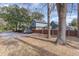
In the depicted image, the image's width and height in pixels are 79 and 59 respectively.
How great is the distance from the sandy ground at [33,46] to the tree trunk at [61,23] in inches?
2.0

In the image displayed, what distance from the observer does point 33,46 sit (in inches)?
76.4

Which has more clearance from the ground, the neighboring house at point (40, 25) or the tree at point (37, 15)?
the tree at point (37, 15)

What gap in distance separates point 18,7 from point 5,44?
39cm

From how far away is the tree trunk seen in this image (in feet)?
6.28

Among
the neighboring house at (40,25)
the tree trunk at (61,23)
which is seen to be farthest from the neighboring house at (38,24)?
the tree trunk at (61,23)

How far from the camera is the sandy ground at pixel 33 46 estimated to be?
6.29 ft

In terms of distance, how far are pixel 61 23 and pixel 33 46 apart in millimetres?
359

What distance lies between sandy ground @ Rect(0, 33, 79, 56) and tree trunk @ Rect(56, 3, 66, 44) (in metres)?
0.05

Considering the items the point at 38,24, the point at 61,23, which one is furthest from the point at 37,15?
the point at 61,23

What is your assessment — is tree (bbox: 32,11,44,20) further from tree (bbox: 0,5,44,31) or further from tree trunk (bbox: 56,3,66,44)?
tree trunk (bbox: 56,3,66,44)

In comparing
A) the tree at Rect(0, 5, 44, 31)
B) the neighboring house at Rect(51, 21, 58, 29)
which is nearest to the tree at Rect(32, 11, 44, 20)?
the tree at Rect(0, 5, 44, 31)

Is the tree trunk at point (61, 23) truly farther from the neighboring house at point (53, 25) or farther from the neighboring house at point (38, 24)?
the neighboring house at point (38, 24)

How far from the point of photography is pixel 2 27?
6.28ft

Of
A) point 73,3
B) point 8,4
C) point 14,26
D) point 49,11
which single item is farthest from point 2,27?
point 73,3
